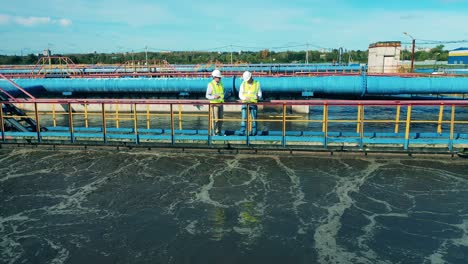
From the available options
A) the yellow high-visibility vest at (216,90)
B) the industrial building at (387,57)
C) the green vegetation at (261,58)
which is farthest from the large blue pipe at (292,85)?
the green vegetation at (261,58)

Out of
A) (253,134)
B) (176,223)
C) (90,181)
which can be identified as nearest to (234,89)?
(253,134)

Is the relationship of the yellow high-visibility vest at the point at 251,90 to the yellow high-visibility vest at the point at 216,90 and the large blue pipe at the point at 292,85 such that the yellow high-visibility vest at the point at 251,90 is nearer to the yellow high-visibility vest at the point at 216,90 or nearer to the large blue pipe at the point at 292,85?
the yellow high-visibility vest at the point at 216,90

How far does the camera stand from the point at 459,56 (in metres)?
54.7

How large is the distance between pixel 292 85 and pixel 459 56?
48.8 meters

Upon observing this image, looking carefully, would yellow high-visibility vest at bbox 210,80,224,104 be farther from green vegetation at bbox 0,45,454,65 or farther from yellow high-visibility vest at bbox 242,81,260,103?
green vegetation at bbox 0,45,454,65

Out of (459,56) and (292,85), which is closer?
(292,85)

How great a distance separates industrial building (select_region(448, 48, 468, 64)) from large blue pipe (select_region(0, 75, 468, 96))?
1710 inches

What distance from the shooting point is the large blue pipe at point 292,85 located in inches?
674

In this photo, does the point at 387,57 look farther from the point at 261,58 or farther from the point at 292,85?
the point at 261,58

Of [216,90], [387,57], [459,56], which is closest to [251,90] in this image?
[216,90]

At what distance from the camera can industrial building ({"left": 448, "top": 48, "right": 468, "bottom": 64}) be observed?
53281mm

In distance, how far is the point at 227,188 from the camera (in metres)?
8.00

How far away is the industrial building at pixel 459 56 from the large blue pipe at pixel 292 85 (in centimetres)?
4343

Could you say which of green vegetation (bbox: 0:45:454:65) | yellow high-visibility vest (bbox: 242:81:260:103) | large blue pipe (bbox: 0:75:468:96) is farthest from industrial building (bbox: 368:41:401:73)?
green vegetation (bbox: 0:45:454:65)
